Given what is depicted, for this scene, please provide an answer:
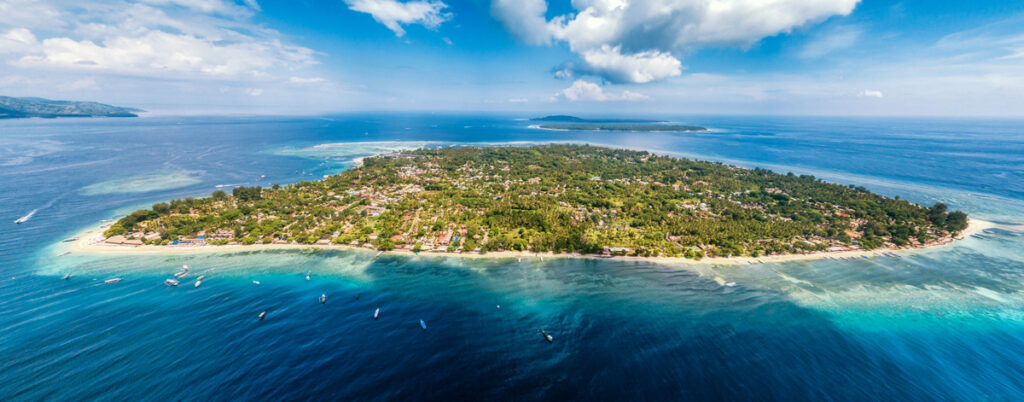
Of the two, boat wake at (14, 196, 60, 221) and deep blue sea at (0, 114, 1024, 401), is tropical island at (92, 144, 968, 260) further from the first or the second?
boat wake at (14, 196, 60, 221)

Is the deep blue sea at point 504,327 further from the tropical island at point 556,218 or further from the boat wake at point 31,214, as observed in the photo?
the tropical island at point 556,218

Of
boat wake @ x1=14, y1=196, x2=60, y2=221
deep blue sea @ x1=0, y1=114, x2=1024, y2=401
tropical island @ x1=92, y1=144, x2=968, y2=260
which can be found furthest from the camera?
boat wake @ x1=14, y1=196, x2=60, y2=221

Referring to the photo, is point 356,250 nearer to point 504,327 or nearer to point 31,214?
point 504,327

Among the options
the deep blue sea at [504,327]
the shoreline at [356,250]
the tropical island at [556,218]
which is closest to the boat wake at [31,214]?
the deep blue sea at [504,327]

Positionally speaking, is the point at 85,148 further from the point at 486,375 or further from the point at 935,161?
the point at 935,161

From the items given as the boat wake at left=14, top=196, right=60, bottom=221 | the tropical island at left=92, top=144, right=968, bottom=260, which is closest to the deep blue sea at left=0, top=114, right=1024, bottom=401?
the boat wake at left=14, top=196, right=60, bottom=221

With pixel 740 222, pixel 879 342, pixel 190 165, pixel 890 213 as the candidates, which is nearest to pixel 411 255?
pixel 879 342

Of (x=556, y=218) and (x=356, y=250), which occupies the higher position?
(x=556, y=218)

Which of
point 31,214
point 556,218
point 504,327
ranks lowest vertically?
point 504,327

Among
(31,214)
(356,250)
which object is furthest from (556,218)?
(31,214)
